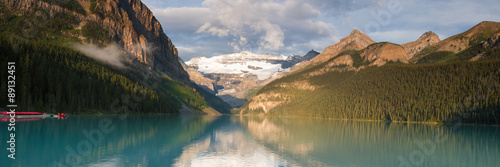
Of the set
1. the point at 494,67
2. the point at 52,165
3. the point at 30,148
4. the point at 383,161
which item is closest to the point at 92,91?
the point at 30,148

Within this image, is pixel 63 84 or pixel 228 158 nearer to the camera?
pixel 228 158

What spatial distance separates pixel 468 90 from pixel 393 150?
156 meters

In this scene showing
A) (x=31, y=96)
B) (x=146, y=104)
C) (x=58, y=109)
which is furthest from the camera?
(x=146, y=104)

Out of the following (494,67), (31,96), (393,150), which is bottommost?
(393,150)

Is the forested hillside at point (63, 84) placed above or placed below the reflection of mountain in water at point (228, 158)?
above

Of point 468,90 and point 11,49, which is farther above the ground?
point 11,49

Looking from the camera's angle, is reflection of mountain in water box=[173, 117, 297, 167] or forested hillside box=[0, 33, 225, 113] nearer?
reflection of mountain in water box=[173, 117, 297, 167]

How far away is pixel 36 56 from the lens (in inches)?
5399

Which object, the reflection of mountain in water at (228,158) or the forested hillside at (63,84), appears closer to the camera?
the reflection of mountain in water at (228,158)

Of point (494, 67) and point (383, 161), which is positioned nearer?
point (383, 161)

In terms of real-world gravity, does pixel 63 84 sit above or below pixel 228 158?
above

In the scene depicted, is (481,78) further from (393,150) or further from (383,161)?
(383,161)

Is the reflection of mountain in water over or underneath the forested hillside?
underneath

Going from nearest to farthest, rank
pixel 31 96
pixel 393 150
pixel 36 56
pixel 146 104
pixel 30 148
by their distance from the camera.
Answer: pixel 30 148 < pixel 393 150 < pixel 31 96 < pixel 36 56 < pixel 146 104
